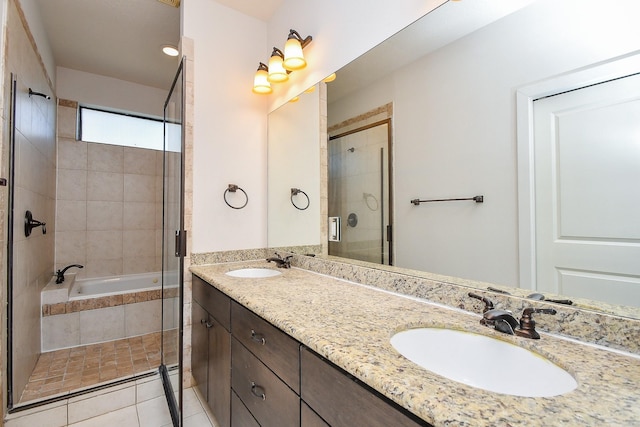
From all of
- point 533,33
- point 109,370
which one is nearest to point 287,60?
point 533,33

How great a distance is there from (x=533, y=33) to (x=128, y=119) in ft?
13.5

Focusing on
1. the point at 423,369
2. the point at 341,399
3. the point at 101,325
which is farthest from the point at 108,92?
the point at 423,369

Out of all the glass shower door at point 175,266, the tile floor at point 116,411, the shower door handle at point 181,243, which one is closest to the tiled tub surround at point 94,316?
the glass shower door at point 175,266

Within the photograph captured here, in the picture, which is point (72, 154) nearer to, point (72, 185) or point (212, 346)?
point (72, 185)

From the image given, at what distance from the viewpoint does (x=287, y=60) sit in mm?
1882

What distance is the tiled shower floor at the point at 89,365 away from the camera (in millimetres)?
2023

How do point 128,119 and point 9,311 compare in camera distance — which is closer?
point 9,311

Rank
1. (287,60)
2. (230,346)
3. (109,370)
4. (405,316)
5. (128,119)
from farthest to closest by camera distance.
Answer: (128,119) → (109,370) → (287,60) → (230,346) → (405,316)

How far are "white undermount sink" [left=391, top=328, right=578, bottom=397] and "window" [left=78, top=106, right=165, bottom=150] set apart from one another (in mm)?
3784

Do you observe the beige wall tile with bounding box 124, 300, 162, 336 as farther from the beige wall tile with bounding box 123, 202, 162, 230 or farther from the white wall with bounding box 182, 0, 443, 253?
the white wall with bounding box 182, 0, 443, 253

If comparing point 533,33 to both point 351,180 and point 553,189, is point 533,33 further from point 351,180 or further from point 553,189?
point 351,180

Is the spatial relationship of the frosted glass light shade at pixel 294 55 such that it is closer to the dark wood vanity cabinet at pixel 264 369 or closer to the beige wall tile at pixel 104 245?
the dark wood vanity cabinet at pixel 264 369

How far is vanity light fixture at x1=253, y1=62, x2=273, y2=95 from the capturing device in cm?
214

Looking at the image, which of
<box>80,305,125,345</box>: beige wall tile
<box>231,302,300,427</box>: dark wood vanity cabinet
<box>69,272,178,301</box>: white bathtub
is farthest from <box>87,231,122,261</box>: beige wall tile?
<box>231,302,300,427</box>: dark wood vanity cabinet
